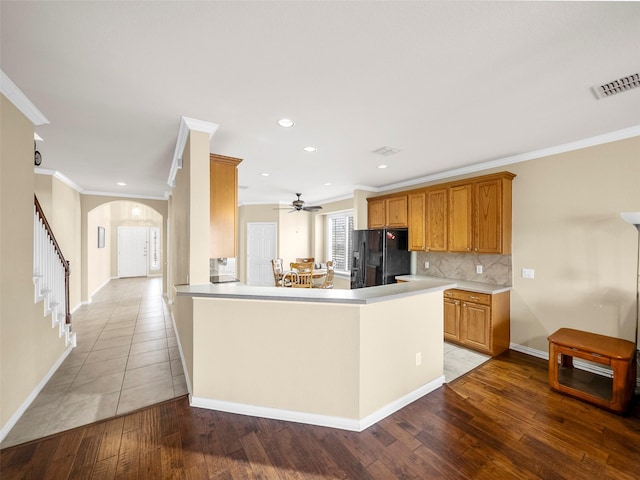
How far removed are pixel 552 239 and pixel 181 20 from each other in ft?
13.9

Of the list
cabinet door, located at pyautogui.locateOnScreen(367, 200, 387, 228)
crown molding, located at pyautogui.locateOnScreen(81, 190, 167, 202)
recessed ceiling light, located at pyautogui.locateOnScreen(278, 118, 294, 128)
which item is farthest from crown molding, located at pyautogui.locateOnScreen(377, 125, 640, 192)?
crown molding, located at pyautogui.locateOnScreen(81, 190, 167, 202)

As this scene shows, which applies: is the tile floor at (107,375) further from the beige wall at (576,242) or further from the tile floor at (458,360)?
the beige wall at (576,242)

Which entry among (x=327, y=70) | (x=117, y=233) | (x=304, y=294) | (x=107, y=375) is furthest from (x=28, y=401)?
(x=117, y=233)

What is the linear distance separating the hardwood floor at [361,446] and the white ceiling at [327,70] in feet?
8.50

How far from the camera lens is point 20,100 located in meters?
2.16

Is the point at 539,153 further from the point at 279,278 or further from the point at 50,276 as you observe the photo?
the point at 50,276

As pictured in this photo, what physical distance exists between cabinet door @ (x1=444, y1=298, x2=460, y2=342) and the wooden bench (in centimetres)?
110

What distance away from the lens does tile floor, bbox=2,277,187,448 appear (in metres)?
2.25

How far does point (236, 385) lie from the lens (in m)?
2.31

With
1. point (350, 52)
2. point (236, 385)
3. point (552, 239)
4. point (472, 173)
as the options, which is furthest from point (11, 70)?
point (552, 239)

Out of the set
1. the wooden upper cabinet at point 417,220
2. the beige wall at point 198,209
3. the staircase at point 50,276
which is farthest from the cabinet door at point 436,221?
the staircase at point 50,276

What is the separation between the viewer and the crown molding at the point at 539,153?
2.80 meters

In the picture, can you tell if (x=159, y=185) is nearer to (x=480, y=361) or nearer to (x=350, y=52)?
(x=350, y=52)

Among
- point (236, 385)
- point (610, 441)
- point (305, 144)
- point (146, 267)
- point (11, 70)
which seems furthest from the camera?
point (146, 267)
